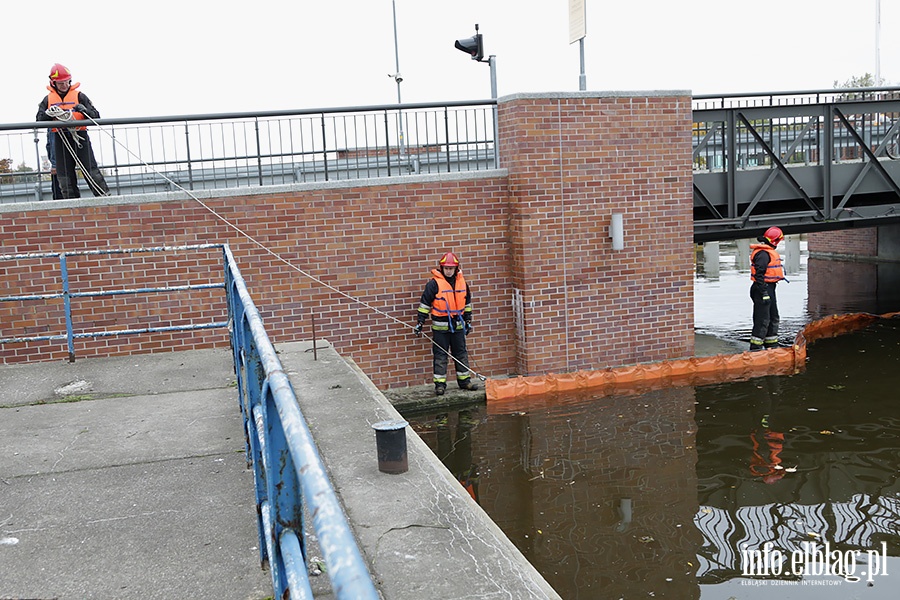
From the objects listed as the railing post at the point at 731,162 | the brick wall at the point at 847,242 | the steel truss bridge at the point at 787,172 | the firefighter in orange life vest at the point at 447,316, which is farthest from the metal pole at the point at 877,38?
the firefighter in orange life vest at the point at 447,316

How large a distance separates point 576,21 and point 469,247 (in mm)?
3817

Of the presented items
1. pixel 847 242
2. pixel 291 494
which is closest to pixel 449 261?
pixel 291 494

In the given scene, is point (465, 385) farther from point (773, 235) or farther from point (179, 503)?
point (179, 503)

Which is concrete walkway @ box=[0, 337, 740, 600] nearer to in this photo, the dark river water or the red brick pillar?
the dark river water

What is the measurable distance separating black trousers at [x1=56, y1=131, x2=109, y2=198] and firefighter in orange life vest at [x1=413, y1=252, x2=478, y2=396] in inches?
174

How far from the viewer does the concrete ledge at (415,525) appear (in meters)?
3.60

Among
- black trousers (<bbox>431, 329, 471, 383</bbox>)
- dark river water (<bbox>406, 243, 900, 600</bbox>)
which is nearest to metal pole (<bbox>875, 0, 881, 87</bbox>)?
dark river water (<bbox>406, 243, 900, 600</bbox>)

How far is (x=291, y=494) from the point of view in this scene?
6.69 feet

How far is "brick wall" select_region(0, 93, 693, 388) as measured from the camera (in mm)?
9867

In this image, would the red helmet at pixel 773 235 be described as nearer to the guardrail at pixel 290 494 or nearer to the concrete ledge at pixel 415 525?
the concrete ledge at pixel 415 525

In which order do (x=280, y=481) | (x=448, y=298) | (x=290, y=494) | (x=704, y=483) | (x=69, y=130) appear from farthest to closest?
1. (x=448, y=298)
2. (x=69, y=130)
3. (x=704, y=483)
4. (x=280, y=481)
5. (x=290, y=494)

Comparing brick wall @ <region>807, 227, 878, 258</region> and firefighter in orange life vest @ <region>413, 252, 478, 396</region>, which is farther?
brick wall @ <region>807, 227, 878, 258</region>

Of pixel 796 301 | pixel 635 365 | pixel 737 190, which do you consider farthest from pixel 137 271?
pixel 796 301

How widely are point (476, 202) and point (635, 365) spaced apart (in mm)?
3359
